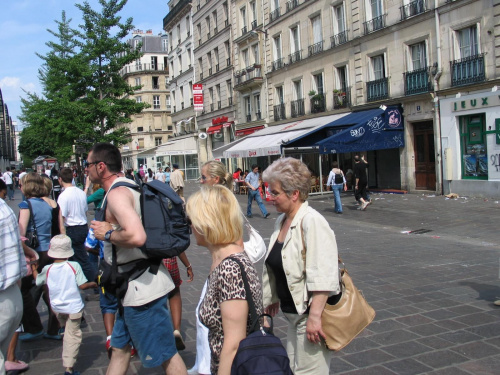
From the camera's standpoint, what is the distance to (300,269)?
108 inches

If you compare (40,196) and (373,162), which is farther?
(373,162)

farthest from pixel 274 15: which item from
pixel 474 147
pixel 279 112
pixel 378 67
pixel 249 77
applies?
pixel 474 147

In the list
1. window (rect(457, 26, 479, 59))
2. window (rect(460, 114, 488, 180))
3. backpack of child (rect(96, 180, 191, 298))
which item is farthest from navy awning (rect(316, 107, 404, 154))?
backpack of child (rect(96, 180, 191, 298))

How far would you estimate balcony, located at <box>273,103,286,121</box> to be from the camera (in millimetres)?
28875

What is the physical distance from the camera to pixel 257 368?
81.0 inches

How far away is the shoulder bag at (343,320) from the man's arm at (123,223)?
1.04 m

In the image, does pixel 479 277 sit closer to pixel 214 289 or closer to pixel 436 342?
pixel 436 342

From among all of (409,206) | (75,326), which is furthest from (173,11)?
(75,326)

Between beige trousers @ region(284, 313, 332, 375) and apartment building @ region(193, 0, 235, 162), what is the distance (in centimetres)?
3403

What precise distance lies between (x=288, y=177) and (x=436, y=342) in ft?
8.90

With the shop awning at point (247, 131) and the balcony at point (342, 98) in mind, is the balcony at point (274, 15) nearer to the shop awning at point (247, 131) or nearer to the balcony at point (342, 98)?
the shop awning at point (247, 131)

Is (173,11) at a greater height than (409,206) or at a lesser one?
greater

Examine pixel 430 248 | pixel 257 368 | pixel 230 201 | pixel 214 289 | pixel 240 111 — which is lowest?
pixel 430 248

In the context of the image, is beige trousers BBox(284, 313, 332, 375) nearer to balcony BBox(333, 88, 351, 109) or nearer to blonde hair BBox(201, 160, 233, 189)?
blonde hair BBox(201, 160, 233, 189)
